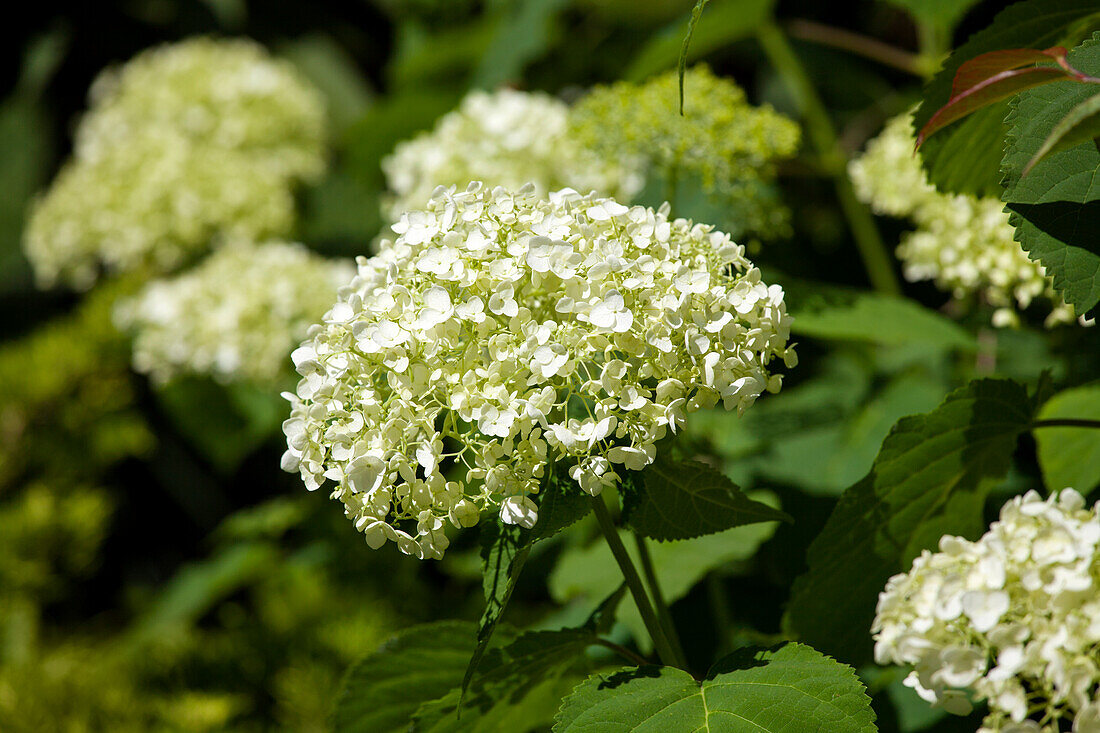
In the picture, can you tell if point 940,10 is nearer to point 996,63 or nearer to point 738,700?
point 996,63

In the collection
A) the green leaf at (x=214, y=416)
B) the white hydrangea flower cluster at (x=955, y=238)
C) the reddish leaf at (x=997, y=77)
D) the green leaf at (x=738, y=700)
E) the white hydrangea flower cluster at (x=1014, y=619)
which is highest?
the reddish leaf at (x=997, y=77)

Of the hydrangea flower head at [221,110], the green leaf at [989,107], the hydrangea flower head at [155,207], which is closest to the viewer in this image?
the green leaf at [989,107]

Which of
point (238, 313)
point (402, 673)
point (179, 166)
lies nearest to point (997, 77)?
point (402, 673)

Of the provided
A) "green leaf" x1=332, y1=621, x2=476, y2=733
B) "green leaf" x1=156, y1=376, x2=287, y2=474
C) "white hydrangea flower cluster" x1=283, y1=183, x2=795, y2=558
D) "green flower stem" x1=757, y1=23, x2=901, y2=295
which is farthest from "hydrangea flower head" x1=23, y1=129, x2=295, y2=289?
"white hydrangea flower cluster" x1=283, y1=183, x2=795, y2=558

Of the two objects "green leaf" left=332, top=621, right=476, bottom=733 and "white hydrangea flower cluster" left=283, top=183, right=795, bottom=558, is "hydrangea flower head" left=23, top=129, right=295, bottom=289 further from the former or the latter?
"white hydrangea flower cluster" left=283, top=183, right=795, bottom=558

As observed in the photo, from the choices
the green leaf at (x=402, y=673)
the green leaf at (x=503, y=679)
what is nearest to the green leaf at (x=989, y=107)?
the green leaf at (x=503, y=679)

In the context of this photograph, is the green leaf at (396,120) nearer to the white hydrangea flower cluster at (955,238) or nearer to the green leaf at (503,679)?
the white hydrangea flower cluster at (955,238)

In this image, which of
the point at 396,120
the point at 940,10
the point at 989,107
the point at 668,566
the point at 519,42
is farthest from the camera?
the point at 396,120
